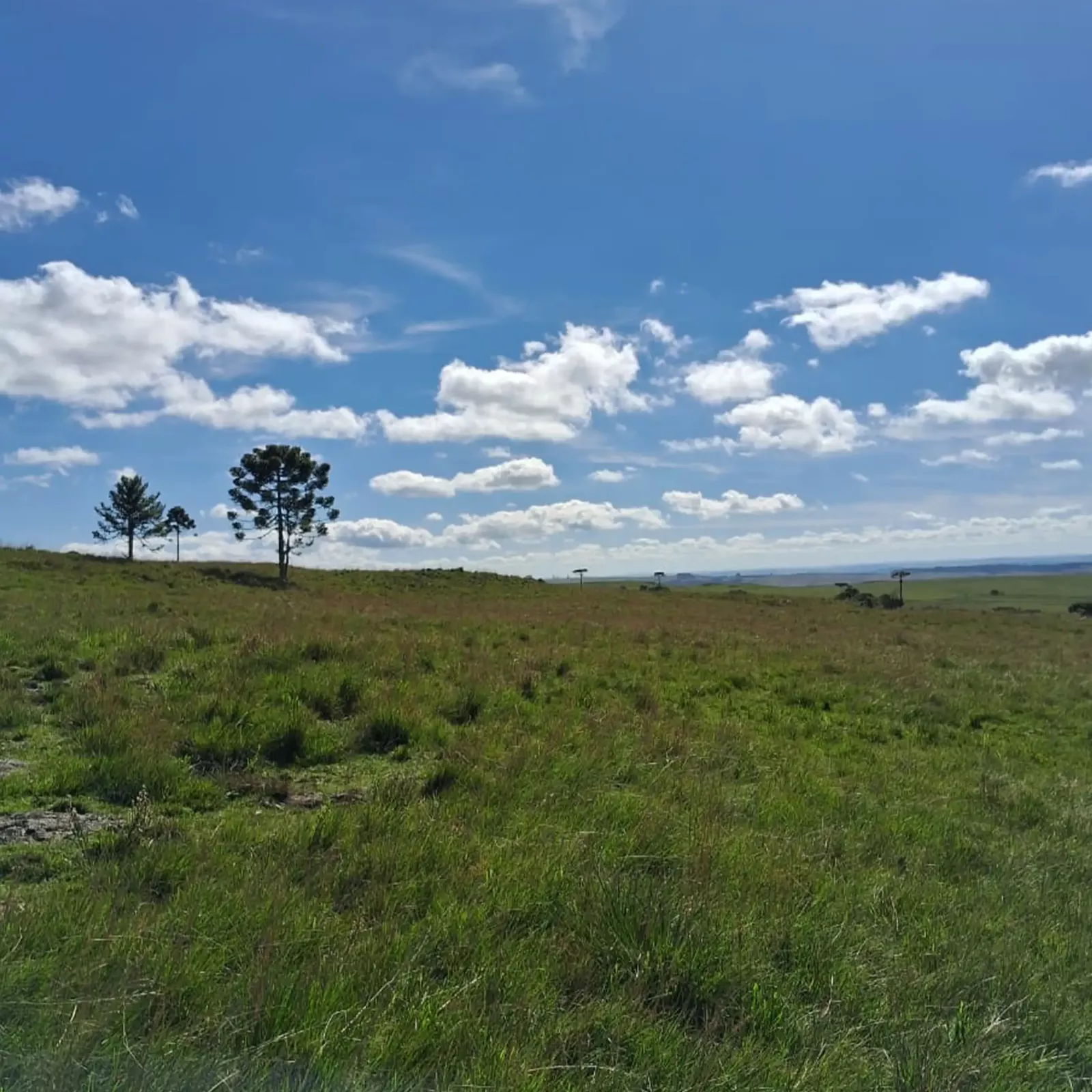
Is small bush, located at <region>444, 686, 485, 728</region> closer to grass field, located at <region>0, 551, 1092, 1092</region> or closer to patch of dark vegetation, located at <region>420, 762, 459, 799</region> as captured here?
grass field, located at <region>0, 551, 1092, 1092</region>

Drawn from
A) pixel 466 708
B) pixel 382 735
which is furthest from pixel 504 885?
pixel 466 708

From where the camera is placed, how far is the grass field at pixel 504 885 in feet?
10.8

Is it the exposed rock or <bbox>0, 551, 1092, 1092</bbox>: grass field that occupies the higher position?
the exposed rock

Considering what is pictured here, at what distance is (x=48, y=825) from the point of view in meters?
5.38

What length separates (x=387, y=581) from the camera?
53250 mm

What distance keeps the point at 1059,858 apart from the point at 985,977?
3033 millimetres

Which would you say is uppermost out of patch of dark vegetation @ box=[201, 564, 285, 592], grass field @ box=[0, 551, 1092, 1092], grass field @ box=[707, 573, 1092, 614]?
patch of dark vegetation @ box=[201, 564, 285, 592]

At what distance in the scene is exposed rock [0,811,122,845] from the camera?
515cm

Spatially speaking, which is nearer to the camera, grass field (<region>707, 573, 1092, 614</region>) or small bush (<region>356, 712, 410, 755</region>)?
small bush (<region>356, 712, 410, 755</region>)

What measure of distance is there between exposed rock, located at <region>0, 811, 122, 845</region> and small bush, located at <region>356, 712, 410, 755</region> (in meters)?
2.83

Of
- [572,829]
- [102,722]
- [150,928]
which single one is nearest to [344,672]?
[102,722]

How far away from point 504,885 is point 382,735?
4.03 metres

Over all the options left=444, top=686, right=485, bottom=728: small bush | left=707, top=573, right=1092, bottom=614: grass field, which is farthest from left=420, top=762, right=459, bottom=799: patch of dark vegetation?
left=707, top=573, right=1092, bottom=614: grass field

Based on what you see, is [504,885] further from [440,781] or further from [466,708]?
[466,708]
